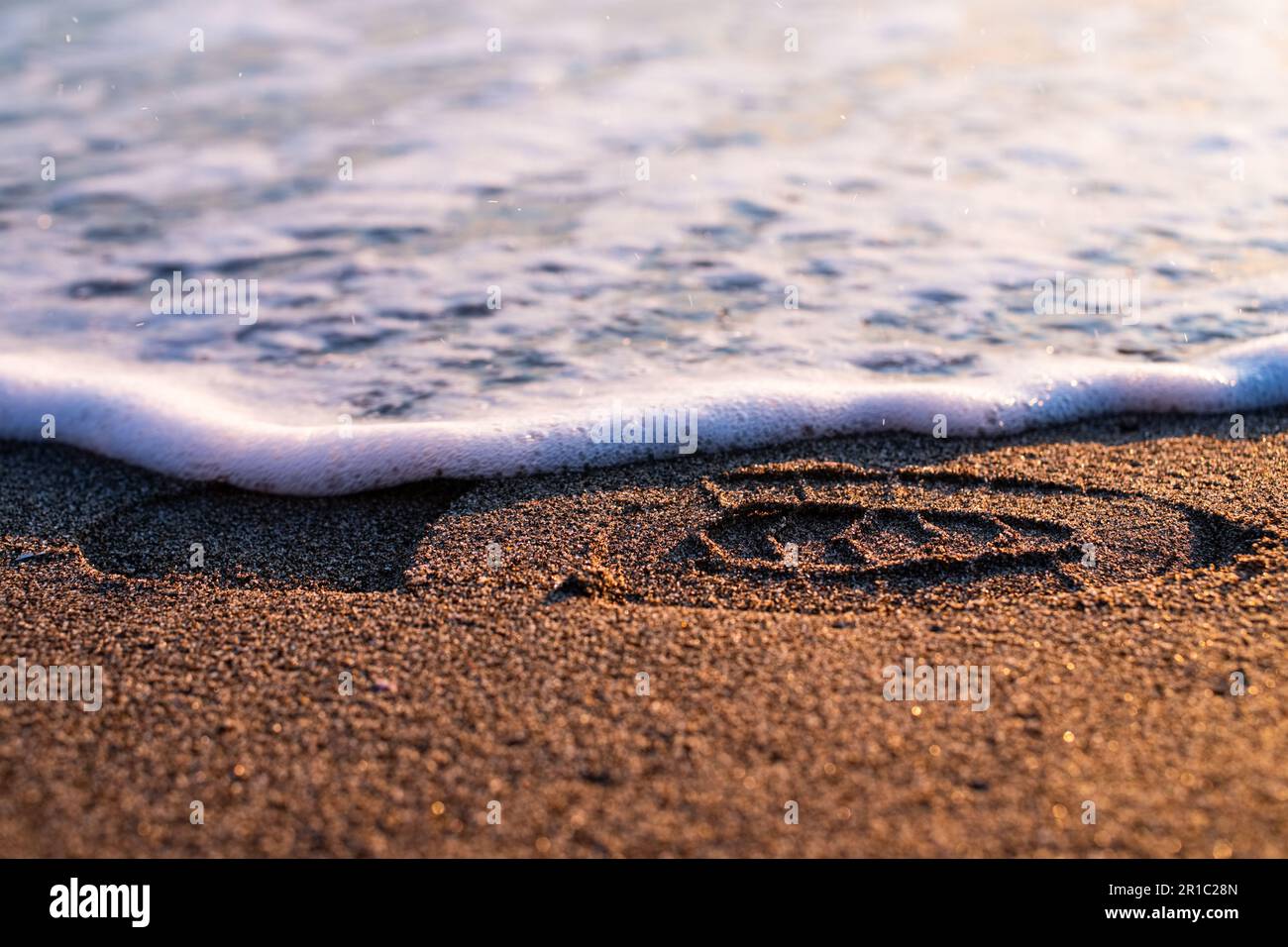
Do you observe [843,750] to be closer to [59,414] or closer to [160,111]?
[59,414]

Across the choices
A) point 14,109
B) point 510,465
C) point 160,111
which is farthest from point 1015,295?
point 14,109

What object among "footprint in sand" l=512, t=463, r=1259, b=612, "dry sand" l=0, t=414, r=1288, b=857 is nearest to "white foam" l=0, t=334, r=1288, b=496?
"dry sand" l=0, t=414, r=1288, b=857

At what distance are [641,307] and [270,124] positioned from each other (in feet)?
9.45

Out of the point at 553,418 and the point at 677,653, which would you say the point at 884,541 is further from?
the point at 553,418

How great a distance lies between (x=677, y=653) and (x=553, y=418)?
1097 millimetres

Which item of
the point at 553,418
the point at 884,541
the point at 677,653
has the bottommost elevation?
the point at 677,653

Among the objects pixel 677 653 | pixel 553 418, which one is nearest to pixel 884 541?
pixel 677 653

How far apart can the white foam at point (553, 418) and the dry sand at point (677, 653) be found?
0.28ft

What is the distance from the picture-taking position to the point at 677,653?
2143 mm

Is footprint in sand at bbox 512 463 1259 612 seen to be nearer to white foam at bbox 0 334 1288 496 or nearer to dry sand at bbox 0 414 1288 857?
dry sand at bbox 0 414 1288 857

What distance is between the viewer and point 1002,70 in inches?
245

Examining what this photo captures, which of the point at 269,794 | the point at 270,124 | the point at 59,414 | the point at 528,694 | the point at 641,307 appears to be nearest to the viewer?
the point at 269,794
